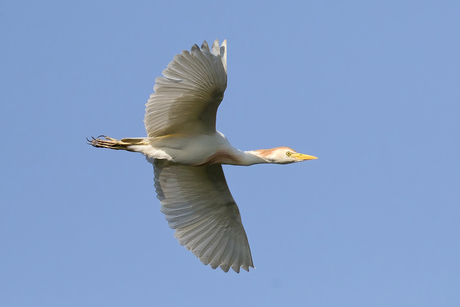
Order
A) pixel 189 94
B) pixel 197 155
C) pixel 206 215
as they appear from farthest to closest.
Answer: pixel 206 215 < pixel 197 155 < pixel 189 94

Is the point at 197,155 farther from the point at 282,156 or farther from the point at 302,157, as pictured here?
the point at 302,157

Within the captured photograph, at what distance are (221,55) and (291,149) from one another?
2.61m

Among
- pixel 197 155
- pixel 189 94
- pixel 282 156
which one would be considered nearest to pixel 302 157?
pixel 282 156

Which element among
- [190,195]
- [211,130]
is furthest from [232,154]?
[190,195]

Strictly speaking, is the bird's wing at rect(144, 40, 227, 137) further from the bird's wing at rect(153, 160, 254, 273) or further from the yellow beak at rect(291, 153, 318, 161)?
the yellow beak at rect(291, 153, 318, 161)

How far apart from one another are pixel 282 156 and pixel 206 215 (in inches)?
88.1

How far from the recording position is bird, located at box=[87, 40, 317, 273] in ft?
35.7

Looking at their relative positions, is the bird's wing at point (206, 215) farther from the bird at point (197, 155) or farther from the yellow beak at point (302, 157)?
the yellow beak at point (302, 157)

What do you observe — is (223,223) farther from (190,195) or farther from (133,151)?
(133,151)

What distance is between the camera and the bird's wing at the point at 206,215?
13055mm

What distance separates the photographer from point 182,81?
1095 cm

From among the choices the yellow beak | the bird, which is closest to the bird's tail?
the bird

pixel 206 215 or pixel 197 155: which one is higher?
pixel 197 155

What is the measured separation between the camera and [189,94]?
36.7 ft
